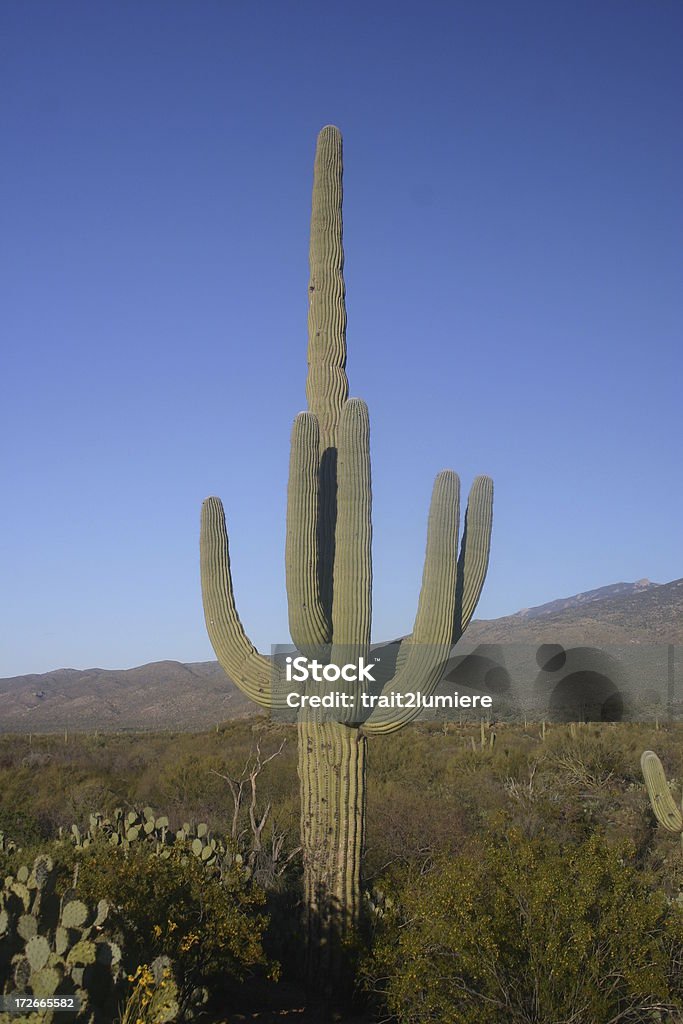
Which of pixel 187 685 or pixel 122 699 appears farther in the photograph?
pixel 187 685

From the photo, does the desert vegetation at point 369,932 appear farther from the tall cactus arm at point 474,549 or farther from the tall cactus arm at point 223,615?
the tall cactus arm at point 474,549

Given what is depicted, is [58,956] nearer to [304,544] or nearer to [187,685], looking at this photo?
[304,544]

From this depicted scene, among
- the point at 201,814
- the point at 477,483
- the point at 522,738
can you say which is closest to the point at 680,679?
the point at 522,738

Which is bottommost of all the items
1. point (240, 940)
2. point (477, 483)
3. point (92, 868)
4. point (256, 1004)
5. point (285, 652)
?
point (256, 1004)

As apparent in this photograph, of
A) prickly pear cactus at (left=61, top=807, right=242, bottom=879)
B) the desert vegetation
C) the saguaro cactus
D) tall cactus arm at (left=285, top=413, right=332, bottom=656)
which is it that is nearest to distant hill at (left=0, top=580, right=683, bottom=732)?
prickly pear cactus at (left=61, top=807, right=242, bottom=879)

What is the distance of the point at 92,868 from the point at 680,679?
32.8m

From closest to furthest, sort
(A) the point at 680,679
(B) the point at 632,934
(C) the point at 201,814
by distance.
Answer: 1. (B) the point at 632,934
2. (C) the point at 201,814
3. (A) the point at 680,679

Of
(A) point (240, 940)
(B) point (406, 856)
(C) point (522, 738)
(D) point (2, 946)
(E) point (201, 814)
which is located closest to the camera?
(D) point (2, 946)

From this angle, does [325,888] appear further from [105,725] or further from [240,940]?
[105,725]

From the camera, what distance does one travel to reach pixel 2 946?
4.39 m

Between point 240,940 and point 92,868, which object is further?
point 92,868

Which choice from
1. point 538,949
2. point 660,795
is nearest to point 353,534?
point 538,949

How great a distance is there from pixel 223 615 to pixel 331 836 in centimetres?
207

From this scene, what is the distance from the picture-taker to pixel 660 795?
10062mm
